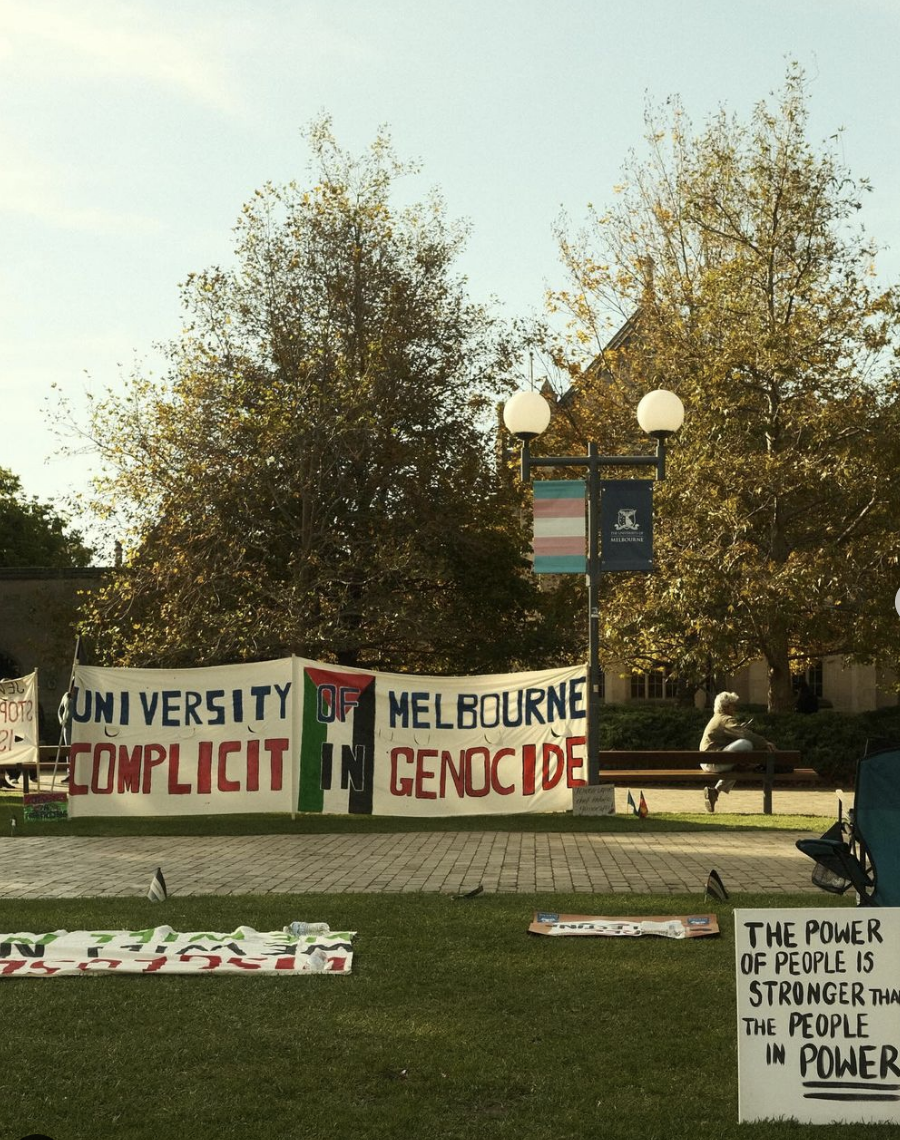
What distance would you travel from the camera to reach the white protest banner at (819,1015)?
15.7ft

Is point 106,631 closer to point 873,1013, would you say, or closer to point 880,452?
point 880,452

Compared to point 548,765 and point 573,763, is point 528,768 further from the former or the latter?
point 573,763

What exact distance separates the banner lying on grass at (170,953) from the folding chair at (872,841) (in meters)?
2.54

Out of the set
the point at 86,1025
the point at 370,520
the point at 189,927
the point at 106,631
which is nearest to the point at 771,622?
the point at 370,520

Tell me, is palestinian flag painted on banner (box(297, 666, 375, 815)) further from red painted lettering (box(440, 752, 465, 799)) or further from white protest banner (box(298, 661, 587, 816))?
red painted lettering (box(440, 752, 465, 799))

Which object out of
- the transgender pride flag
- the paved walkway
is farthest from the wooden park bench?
the transgender pride flag

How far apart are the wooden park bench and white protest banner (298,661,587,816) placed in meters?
2.23

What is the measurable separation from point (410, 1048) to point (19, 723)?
1478 centimetres

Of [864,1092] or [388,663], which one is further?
[388,663]

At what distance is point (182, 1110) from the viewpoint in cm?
498

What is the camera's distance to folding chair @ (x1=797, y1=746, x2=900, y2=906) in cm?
678

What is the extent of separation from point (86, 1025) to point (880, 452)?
1983 centimetres

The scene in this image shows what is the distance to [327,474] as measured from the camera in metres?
23.7

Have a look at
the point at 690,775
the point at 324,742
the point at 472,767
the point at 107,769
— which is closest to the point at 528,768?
the point at 472,767
